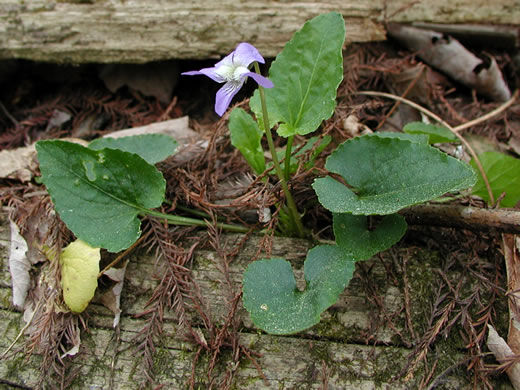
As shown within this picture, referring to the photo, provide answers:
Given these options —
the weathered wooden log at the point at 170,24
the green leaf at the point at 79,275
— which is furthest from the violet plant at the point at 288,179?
the weathered wooden log at the point at 170,24

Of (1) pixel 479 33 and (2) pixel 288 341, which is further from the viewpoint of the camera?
(1) pixel 479 33

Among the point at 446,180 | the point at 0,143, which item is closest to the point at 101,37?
the point at 0,143

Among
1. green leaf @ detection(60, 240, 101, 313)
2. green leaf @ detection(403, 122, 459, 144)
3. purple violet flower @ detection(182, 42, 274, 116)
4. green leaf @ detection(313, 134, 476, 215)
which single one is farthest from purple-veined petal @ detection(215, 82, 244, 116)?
green leaf @ detection(403, 122, 459, 144)

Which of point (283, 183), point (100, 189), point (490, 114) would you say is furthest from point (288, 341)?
point (490, 114)

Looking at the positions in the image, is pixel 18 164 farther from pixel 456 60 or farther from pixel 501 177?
pixel 456 60

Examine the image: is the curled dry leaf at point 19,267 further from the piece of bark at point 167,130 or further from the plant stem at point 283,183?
the plant stem at point 283,183

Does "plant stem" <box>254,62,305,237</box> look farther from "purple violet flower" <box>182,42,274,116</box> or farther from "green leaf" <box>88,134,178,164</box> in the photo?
"green leaf" <box>88,134,178,164</box>

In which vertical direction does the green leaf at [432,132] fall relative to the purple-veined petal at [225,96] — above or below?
below
